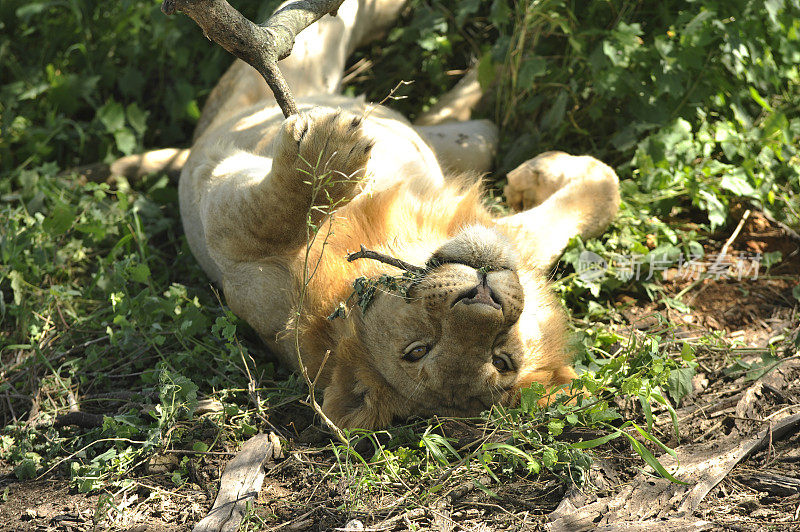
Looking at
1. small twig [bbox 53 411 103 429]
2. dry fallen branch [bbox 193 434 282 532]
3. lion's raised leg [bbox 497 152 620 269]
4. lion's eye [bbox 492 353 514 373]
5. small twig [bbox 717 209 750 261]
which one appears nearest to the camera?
dry fallen branch [bbox 193 434 282 532]

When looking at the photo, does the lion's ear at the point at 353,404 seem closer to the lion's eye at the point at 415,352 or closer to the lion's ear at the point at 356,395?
the lion's ear at the point at 356,395

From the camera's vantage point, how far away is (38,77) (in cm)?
583

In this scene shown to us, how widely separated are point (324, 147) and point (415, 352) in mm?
904

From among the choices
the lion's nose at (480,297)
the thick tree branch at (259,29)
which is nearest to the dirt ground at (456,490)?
the lion's nose at (480,297)

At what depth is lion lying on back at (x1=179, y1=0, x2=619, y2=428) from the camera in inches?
123

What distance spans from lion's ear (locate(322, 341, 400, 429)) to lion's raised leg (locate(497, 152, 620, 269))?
3.97 feet

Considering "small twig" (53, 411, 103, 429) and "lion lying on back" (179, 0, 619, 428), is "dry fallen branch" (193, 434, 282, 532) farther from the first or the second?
"small twig" (53, 411, 103, 429)

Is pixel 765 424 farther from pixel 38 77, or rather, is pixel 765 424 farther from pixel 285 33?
pixel 38 77

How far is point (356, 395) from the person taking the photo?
3400mm

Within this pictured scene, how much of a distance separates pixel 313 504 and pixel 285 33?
1.80 metres

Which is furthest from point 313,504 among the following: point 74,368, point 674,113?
point 674,113

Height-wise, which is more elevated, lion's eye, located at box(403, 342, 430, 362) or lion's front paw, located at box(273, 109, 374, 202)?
lion's front paw, located at box(273, 109, 374, 202)

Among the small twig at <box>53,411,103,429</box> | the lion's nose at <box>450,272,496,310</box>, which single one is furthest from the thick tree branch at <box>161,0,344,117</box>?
the small twig at <box>53,411,103,429</box>

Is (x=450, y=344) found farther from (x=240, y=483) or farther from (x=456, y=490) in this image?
(x=240, y=483)
